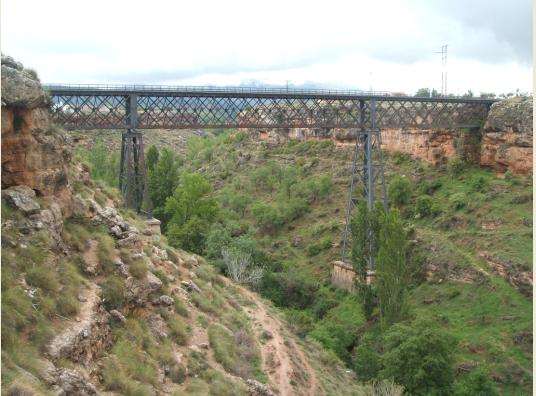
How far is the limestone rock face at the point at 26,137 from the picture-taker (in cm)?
1445

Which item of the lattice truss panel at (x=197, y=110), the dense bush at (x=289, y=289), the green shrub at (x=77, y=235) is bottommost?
the dense bush at (x=289, y=289)

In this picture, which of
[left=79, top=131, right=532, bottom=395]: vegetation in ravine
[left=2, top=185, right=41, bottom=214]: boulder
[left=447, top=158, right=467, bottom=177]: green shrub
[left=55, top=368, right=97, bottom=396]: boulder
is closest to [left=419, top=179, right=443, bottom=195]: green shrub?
[left=79, top=131, right=532, bottom=395]: vegetation in ravine

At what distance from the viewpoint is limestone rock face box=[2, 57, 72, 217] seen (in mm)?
14445

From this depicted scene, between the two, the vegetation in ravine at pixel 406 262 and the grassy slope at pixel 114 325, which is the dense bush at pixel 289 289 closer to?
the vegetation in ravine at pixel 406 262

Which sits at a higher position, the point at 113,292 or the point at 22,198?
the point at 22,198

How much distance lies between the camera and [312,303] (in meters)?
37.3

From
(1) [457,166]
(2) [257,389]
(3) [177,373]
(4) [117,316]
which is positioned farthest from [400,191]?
(4) [117,316]

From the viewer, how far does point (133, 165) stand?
3183cm

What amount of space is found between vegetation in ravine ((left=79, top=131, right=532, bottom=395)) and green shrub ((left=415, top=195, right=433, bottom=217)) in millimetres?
78

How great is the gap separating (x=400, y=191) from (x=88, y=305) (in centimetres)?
3524

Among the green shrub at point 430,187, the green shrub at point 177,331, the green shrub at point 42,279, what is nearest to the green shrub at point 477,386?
the green shrub at point 177,331

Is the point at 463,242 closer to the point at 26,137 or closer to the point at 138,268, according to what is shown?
the point at 138,268

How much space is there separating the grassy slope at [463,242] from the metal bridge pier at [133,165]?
46.9ft

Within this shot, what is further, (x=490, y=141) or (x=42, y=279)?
(x=490, y=141)
